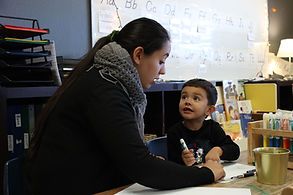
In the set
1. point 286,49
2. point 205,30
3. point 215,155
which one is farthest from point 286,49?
point 215,155

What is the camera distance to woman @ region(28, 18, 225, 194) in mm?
958

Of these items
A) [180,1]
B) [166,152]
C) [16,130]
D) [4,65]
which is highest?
[180,1]

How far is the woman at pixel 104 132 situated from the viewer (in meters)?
0.96

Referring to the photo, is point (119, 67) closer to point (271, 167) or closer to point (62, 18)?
point (271, 167)

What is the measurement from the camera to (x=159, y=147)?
1574 mm

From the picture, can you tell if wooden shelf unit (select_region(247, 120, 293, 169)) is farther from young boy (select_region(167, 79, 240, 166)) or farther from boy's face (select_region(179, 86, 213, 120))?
boy's face (select_region(179, 86, 213, 120))

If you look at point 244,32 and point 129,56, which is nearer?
point 129,56

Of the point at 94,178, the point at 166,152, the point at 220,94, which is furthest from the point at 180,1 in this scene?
the point at 94,178

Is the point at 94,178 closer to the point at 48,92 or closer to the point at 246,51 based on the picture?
the point at 48,92

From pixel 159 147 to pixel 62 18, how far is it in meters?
1.00

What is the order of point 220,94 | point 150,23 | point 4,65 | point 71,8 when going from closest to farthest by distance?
point 150,23
point 4,65
point 71,8
point 220,94

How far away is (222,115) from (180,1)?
3.14ft

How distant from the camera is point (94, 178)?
1044 millimetres

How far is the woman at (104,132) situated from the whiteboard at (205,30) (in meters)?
1.16
